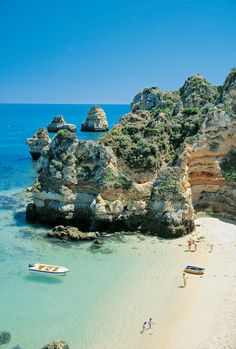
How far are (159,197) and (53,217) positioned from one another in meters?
8.62

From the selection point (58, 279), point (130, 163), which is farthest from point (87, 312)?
point (130, 163)

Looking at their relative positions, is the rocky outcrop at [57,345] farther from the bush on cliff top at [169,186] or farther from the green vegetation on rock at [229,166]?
the green vegetation on rock at [229,166]

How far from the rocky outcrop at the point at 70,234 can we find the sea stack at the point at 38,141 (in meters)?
36.5

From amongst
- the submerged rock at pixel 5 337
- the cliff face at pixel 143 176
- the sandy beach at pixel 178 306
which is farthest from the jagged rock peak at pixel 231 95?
the submerged rock at pixel 5 337

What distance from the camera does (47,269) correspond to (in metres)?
23.3

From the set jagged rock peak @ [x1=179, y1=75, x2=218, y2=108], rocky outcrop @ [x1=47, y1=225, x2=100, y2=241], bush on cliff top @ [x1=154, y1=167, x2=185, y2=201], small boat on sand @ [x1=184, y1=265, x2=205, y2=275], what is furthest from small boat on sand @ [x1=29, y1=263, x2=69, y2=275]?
jagged rock peak @ [x1=179, y1=75, x2=218, y2=108]

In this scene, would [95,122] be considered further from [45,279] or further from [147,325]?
[147,325]

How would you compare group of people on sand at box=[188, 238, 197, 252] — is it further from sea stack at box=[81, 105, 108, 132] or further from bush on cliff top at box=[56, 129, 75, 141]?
sea stack at box=[81, 105, 108, 132]

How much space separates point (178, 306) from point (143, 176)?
1263 cm

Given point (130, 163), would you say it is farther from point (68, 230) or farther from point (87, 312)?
point (87, 312)

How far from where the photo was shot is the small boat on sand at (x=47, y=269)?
2299 cm

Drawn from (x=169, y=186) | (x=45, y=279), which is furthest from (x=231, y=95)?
(x=45, y=279)

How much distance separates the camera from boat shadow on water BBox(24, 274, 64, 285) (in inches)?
886

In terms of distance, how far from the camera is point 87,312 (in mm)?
19438
